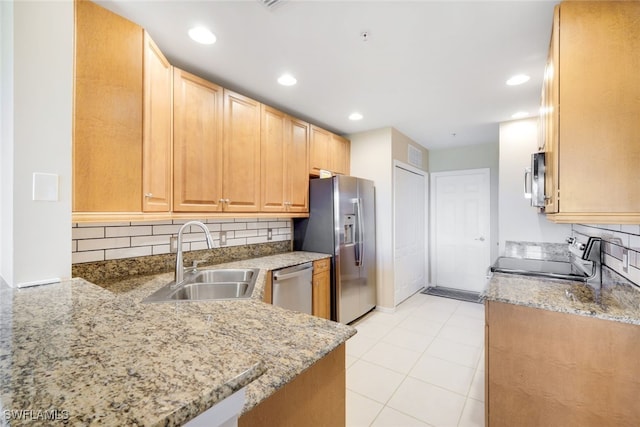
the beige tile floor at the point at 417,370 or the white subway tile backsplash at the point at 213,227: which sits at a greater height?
the white subway tile backsplash at the point at 213,227

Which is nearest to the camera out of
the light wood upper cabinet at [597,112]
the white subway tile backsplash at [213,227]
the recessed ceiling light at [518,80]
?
the light wood upper cabinet at [597,112]

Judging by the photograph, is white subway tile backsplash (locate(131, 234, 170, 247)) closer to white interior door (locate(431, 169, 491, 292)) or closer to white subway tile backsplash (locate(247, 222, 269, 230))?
white subway tile backsplash (locate(247, 222, 269, 230))

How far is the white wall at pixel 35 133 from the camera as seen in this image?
3.54 feet

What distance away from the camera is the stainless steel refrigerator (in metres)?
3.06

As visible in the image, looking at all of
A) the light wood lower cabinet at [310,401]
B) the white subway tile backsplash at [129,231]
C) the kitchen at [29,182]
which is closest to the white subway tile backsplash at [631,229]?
the light wood lower cabinet at [310,401]

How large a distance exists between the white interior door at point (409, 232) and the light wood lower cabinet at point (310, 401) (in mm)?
2812

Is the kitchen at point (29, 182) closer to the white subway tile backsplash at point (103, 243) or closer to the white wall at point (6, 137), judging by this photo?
the white wall at point (6, 137)

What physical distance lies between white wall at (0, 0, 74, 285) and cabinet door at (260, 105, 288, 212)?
1558 mm

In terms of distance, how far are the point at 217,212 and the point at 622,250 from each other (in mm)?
2718

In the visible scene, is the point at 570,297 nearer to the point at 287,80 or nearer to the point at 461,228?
the point at 287,80

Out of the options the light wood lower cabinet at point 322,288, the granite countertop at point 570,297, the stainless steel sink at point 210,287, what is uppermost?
the granite countertop at point 570,297

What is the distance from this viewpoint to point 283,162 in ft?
9.46

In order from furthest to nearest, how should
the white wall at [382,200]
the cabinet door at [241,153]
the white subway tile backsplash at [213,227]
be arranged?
the white wall at [382,200], the white subway tile backsplash at [213,227], the cabinet door at [241,153]

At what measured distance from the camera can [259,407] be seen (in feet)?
2.48
